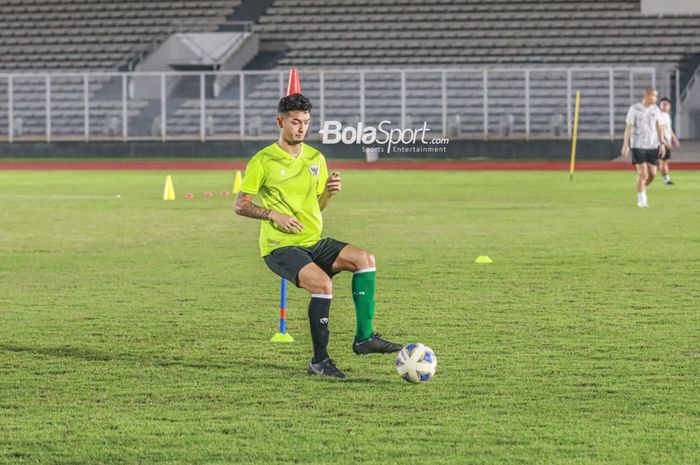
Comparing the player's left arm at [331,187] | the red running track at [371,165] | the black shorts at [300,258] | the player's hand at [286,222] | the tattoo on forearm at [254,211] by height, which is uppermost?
the red running track at [371,165]

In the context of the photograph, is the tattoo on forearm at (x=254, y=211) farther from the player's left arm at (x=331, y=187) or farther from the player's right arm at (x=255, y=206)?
the player's left arm at (x=331, y=187)

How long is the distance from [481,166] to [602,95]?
4.55 meters

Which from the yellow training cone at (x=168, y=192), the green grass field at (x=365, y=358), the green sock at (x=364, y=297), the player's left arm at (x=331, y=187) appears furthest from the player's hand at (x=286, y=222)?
the yellow training cone at (x=168, y=192)

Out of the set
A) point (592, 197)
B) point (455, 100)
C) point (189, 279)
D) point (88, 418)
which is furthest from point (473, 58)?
point (88, 418)

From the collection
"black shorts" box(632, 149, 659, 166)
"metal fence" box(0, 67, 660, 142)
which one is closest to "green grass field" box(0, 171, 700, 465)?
"black shorts" box(632, 149, 659, 166)

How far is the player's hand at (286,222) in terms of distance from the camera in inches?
317

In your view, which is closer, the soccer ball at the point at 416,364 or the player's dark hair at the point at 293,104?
the soccer ball at the point at 416,364

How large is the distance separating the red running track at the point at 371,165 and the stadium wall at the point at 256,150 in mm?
569

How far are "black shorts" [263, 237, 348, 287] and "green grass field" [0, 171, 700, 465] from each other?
0.61 meters

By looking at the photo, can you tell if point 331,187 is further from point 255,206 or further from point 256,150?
point 256,150

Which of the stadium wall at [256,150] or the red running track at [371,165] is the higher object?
the stadium wall at [256,150]

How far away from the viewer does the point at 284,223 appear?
8.05 metres

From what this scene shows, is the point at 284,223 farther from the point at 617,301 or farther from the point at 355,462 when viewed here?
the point at 617,301

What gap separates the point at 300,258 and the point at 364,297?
17.7 inches
